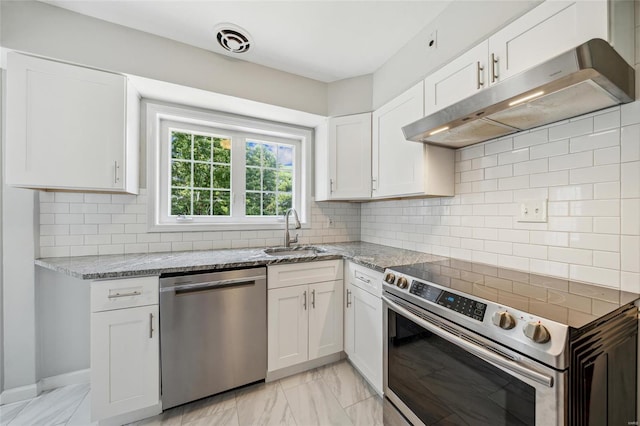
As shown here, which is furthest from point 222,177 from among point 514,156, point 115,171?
point 514,156

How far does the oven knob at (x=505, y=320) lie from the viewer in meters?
0.84

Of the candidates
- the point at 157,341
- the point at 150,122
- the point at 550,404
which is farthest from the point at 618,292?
the point at 150,122

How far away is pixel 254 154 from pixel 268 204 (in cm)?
53

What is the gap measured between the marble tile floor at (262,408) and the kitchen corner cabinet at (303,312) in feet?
0.61

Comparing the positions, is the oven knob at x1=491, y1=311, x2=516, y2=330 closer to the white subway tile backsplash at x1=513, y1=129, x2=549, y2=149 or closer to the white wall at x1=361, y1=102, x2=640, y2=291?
the white wall at x1=361, y1=102, x2=640, y2=291

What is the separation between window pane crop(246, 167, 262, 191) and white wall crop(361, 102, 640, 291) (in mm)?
1715

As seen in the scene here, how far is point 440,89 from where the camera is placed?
156 centimetres

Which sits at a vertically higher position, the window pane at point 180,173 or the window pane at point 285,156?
the window pane at point 285,156

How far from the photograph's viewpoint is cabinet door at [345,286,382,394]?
1.62 metres

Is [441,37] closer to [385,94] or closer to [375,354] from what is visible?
[385,94]

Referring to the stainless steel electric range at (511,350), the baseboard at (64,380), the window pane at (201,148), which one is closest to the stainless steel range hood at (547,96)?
the stainless steel electric range at (511,350)

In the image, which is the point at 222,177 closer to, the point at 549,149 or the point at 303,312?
the point at 303,312

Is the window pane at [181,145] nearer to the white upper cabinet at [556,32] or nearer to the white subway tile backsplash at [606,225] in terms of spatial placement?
the white upper cabinet at [556,32]

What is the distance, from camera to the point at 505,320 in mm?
845
